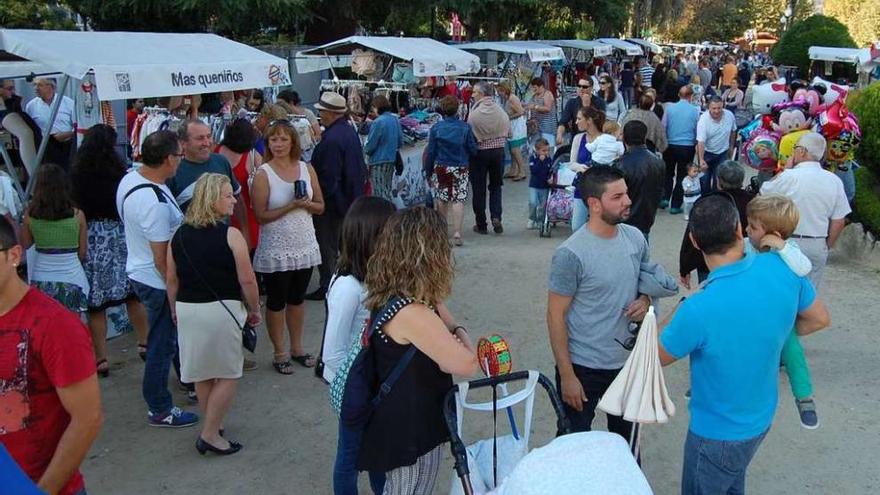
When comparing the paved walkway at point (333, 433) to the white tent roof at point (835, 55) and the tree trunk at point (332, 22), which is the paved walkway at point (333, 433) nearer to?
the white tent roof at point (835, 55)

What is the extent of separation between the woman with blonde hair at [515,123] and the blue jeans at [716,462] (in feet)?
32.1

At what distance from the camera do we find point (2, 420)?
230cm

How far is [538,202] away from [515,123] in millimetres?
3229

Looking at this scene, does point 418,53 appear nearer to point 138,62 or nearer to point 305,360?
point 138,62

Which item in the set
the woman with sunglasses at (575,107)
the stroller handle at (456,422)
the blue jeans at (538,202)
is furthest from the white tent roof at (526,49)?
the stroller handle at (456,422)

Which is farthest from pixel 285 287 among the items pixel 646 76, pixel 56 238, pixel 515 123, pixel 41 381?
pixel 646 76

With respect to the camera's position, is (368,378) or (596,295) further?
(596,295)

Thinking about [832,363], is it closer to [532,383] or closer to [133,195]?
[532,383]

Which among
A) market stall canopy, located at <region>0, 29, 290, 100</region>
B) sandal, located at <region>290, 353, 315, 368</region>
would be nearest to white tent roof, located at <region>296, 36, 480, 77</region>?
market stall canopy, located at <region>0, 29, 290, 100</region>

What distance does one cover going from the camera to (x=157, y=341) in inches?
183

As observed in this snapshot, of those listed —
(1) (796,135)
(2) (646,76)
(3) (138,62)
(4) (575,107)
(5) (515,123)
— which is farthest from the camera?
(2) (646,76)

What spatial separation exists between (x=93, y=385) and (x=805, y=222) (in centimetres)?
483

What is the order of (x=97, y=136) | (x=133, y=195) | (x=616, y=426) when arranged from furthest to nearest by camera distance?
(x=97, y=136), (x=133, y=195), (x=616, y=426)

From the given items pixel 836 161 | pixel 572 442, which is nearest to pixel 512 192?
pixel 836 161
